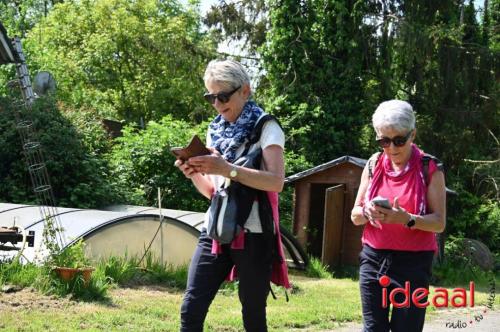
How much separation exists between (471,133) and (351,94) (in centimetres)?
364

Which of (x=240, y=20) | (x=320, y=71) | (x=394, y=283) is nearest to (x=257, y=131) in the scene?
(x=394, y=283)

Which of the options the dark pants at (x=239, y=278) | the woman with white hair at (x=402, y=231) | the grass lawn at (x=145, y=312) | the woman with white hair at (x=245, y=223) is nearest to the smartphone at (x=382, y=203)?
the woman with white hair at (x=402, y=231)

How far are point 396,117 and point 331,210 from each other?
936 centimetres

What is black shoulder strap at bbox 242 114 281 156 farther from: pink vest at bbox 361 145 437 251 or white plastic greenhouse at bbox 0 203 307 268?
white plastic greenhouse at bbox 0 203 307 268

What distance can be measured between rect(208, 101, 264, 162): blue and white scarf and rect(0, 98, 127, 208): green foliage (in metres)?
10.8

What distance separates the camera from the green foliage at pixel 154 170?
15.4 metres

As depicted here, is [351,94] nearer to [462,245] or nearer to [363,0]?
[363,0]

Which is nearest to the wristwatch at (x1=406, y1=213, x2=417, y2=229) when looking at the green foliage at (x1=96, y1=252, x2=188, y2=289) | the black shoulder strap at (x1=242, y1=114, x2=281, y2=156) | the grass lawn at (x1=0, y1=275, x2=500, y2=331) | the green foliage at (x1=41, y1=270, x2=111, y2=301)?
the black shoulder strap at (x1=242, y1=114, x2=281, y2=156)

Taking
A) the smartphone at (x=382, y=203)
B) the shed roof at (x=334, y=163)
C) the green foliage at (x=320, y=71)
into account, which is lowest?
the smartphone at (x=382, y=203)

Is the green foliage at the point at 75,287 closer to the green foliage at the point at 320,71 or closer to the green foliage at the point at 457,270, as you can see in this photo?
the green foliage at the point at 457,270

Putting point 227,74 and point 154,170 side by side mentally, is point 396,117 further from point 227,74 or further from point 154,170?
point 154,170

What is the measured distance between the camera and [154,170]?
16078 mm

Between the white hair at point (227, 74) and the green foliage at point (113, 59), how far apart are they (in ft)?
90.0

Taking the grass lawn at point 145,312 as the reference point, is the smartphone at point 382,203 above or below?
above
